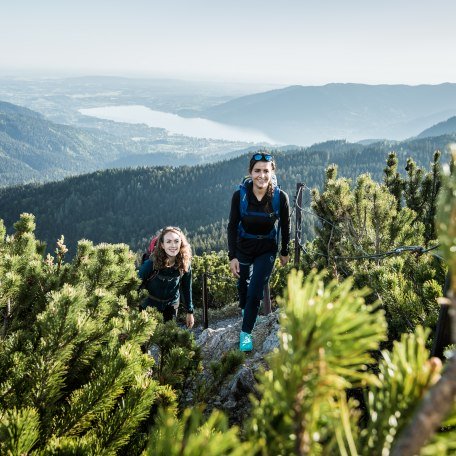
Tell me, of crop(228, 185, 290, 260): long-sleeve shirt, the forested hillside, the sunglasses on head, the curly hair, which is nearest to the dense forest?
the curly hair

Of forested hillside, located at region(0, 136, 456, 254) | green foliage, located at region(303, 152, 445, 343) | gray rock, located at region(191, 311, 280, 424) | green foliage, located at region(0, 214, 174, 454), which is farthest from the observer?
forested hillside, located at region(0, 136, 456, 254)

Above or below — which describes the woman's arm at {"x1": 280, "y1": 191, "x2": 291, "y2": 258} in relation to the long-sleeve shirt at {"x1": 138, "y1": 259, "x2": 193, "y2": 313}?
above

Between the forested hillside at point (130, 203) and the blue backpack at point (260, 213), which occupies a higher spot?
Result: the blue backpack at point (260, 213)

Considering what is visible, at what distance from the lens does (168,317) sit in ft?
16.1

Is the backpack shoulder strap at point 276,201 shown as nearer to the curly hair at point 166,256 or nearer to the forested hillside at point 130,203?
the curly hair at point 166,256

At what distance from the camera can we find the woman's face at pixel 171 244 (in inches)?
176

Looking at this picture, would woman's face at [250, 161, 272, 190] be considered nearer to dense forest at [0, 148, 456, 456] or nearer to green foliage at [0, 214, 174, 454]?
dense forest at [0, 148, 456, 456]

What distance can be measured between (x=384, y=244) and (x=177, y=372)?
4.51m

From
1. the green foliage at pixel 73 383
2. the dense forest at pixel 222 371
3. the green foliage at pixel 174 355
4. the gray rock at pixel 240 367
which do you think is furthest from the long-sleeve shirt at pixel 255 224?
the green foliage at pixel 73 383

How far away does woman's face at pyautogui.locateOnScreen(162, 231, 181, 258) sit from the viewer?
4477 mm

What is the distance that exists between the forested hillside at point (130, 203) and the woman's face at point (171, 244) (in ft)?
321

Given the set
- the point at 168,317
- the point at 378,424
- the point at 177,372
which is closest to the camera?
the point at 378,424

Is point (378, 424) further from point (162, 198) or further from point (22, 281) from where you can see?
point (162, 198)

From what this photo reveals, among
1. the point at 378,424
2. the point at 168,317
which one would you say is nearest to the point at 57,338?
the point at 378,424
